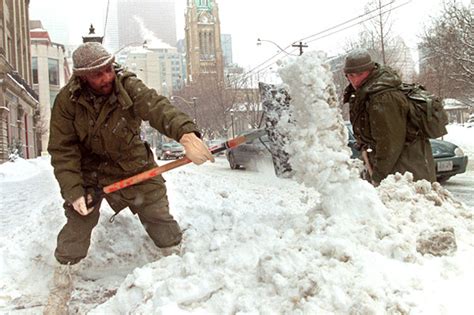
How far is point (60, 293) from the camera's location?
319cm

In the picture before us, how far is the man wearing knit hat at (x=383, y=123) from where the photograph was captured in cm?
341

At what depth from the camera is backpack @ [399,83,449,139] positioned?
3.41 meters

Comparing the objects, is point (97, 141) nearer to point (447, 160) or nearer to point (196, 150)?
point (196, 150)

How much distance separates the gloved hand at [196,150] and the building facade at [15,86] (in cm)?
2043

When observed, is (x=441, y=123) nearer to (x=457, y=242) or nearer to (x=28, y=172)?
(x=457, y=242)

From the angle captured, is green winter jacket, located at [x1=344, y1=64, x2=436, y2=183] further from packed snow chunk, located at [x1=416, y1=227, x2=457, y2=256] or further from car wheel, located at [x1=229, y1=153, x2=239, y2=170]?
car wheel, located at [x1=229, y1=153, x2=239, y2=170]

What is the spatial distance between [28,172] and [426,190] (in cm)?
1711

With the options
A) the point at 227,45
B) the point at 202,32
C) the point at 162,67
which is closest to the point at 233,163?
the point at 162,67

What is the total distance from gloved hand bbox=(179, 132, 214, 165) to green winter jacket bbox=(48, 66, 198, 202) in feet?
0.43

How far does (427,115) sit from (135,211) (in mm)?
2224

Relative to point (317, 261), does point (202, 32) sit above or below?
above

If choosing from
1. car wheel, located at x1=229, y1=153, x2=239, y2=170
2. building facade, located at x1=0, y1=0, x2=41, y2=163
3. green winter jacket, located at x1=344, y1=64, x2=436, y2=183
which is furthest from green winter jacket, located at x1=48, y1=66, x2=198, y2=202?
building facade, located at x1=0, y1=0, x2=41, y2=163

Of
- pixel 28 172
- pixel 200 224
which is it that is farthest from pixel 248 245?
pixel 28 172

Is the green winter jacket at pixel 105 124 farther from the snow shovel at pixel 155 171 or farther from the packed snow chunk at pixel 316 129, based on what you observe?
the packed snow chunk at pixel 316 129
